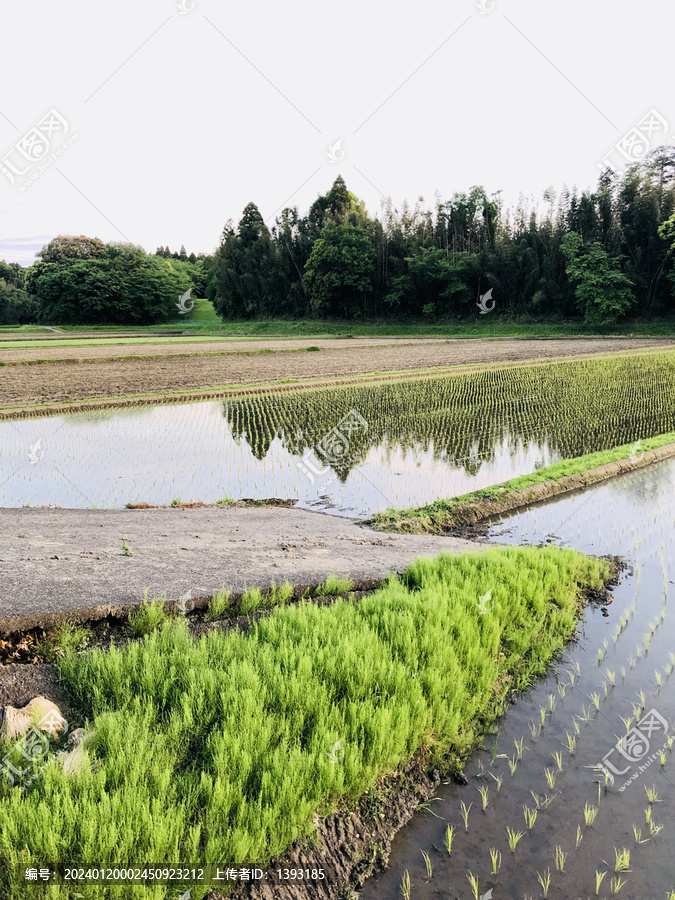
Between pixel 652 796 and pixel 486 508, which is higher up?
pixel 486 508

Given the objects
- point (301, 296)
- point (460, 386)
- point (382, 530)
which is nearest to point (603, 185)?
point (301, 296)

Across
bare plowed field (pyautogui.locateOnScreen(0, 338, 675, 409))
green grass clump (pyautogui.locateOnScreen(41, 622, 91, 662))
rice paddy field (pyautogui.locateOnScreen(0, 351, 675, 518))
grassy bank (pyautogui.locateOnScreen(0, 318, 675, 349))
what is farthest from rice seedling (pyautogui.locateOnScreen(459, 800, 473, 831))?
grassy bank (pyautogui.locateOnScreen(0, 318, 675, 349))

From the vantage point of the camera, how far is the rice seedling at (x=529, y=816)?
267cm

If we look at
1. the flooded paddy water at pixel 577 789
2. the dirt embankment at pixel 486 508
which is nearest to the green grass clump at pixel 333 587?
the flooded paddy water at pixel 577 789

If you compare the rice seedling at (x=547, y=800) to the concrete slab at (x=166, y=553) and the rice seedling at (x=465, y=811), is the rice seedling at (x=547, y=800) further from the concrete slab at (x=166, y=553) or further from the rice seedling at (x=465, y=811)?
the concrete slab at (x=166, y=553)

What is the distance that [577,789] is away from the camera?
2875 millimetres

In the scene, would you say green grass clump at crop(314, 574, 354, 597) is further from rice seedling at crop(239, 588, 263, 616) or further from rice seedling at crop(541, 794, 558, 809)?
rice seedling at crop(541, 794, 558, 809)

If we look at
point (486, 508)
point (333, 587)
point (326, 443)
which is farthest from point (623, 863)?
point (326, 443)

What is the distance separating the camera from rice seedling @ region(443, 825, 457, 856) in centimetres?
257

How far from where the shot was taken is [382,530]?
639 centimetres

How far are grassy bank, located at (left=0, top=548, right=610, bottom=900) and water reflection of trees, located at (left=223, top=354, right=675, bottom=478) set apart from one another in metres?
4.58

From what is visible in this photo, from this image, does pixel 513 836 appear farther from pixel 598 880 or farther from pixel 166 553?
pixel 166 553

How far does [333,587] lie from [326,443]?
5.58 m

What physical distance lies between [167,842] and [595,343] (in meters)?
31.7
